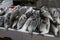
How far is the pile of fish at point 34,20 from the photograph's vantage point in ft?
3.55

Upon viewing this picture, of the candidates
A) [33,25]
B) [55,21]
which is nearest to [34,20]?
[33,25]

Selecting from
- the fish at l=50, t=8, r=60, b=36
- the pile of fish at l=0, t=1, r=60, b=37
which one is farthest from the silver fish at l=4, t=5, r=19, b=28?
the fish at l=50, t=8, r=60, b=36

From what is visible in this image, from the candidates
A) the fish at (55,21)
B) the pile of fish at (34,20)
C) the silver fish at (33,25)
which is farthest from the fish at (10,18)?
the fish at (55,21)

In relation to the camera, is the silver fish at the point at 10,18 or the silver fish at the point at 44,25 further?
the silver fish at the point at 10,18

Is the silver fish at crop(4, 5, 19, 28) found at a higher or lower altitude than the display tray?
higher

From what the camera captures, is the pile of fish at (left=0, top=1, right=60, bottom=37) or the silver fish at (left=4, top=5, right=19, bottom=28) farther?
the silver fish at (left=4, top=5, right=19, bottom=28)

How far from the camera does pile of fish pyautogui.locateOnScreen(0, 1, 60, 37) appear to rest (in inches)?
42.6

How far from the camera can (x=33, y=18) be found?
1143 millimetres

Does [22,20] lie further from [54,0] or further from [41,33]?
[54,0]

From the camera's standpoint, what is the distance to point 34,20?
3.72 ft

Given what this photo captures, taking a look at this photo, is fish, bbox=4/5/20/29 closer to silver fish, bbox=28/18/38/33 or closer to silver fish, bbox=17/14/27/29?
silver fish, bbox=17/14/27/29

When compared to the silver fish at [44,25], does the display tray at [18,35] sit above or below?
below

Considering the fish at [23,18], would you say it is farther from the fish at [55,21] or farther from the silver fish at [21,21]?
the fish at [55,21]

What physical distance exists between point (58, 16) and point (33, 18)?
230mm
